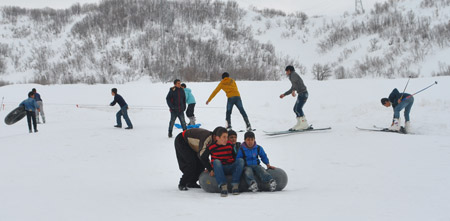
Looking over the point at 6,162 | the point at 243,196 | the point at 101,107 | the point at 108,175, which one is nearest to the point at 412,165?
the point at 243,196

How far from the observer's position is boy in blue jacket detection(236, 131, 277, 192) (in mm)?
5254

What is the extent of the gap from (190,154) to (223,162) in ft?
1.91

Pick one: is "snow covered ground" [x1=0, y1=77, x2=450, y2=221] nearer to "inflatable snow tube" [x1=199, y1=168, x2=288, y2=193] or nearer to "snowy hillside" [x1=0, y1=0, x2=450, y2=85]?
"inflatable snow tube" [x1=199, y1=168, x2=288, y2=193]

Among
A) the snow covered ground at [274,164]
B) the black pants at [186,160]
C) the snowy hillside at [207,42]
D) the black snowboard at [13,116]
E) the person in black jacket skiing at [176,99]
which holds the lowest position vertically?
the snow covered ground at [274,164]

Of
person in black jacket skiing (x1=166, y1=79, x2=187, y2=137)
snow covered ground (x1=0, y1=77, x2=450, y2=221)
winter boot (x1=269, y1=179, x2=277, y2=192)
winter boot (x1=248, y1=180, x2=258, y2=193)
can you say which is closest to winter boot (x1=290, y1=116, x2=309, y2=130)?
snow covered ground (x1=0, y1=77, x2=450, y2=221)

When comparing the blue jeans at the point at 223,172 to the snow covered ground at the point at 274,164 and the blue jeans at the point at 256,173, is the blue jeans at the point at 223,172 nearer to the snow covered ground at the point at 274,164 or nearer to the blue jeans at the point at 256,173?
the blue jeans at the point at 256,173

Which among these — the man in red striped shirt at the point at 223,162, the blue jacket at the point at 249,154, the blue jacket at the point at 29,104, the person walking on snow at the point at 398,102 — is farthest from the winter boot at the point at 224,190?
the blue jacket at the point at 29,104

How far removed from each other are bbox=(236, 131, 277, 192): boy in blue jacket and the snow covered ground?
0.80 ft

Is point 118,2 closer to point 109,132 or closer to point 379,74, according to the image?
point 379,74

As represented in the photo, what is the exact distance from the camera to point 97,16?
5822 cm

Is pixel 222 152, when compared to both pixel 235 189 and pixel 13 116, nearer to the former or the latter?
pixel 235 189

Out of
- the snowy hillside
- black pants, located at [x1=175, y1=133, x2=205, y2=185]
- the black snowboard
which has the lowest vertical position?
black pants, located at [x1=175, y1=133, x2=205, y2=185]

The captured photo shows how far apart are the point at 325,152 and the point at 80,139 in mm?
7412

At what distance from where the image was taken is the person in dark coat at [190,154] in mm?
5555
